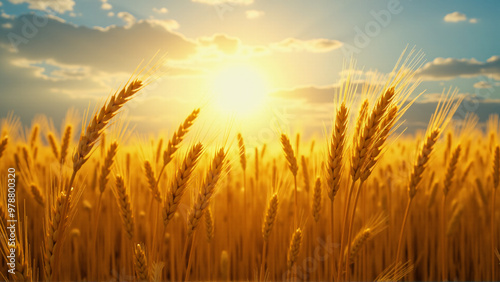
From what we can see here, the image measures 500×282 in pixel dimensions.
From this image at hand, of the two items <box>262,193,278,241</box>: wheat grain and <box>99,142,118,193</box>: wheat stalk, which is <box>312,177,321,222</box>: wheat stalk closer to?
<box>262,193,278,241</box>: wheat grain

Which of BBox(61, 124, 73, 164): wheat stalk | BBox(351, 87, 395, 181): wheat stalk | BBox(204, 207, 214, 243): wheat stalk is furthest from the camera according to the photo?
BBox(61, 124, 73, 164): wheat stalk

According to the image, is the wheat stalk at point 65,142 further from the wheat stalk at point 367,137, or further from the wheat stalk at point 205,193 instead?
the wheat stalk at point 367,137

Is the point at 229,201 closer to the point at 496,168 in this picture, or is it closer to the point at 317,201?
the point at 317,201

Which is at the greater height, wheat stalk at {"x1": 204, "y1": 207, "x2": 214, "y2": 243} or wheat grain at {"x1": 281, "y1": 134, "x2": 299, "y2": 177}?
wheat grain at {"x1": 281, "y1": 134, "x2": 299, "y2": 177}

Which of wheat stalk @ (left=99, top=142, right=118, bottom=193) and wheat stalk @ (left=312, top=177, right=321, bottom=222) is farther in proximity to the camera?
wheat stalk @ (left=312, top=177, right=321, bottom=222)

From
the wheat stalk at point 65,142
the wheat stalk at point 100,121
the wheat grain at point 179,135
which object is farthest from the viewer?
the wheat stalk at point 65,142

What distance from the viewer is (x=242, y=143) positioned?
283 centimetres

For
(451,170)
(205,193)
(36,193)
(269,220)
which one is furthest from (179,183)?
(451,170)

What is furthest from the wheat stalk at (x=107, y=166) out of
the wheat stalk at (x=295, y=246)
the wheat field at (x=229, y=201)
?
the wheat stalk at (x=295, y=246)

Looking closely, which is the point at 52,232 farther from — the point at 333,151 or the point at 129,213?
the point at 333,151

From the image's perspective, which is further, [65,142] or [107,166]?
[65,142]

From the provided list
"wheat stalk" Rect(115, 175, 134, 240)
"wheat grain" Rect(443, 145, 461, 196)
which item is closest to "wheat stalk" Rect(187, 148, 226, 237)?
"wheat stalk" Rect(115, 175, 134, 240)

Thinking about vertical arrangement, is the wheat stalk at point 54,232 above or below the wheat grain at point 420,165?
below

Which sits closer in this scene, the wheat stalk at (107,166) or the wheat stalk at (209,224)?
the wheat stalk at (107,166)
